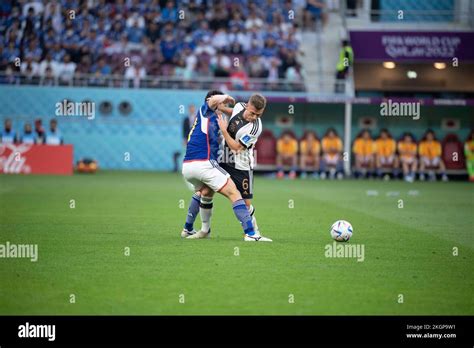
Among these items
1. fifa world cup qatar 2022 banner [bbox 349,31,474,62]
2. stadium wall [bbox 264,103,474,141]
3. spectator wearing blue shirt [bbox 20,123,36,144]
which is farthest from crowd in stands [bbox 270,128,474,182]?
spectator wearing blue shirt [bbox 20,123,36,144]

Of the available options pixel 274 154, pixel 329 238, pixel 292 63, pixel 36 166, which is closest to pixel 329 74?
pixel 292 63

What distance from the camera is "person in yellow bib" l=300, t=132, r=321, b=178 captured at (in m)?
33.0

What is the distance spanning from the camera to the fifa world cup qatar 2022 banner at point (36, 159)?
29812mm

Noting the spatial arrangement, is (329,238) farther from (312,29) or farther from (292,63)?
(312,29)

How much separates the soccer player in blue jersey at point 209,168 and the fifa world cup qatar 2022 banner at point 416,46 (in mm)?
22495

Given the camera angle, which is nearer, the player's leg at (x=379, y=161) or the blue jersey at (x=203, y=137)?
the blue jersey at (x=203, y=137)

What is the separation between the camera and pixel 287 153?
1307 inches

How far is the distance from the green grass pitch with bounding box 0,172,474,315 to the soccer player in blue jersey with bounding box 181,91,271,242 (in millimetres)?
411

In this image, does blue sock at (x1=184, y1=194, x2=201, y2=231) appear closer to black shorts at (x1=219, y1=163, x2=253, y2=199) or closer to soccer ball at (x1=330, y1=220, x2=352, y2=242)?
black shorts at (x1=219, y1=163, x2=253, y2=199)

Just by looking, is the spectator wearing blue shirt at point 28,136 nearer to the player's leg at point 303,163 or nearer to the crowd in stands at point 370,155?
the crowd in stands at point 370,155

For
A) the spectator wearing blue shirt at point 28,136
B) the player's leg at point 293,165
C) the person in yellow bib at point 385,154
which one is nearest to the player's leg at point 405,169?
the person in yellow bib at point 385,154
